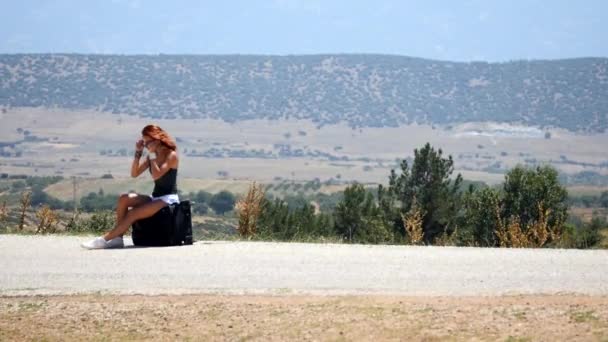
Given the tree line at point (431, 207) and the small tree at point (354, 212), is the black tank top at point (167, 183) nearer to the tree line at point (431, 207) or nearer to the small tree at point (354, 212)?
the tree line at point (431, 207)

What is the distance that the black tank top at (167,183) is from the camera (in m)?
14.1

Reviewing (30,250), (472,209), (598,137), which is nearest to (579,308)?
(30,250)

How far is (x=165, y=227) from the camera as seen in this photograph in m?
14.1

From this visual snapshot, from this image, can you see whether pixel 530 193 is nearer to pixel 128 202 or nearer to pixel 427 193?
pixel 427 193

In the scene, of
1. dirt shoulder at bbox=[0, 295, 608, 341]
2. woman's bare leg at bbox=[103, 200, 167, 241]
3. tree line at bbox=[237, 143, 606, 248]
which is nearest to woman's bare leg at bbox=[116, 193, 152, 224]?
woman's bare leg at bbox=[103, 200, 167, 241]

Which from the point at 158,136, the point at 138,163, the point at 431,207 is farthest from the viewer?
the point at 431,207

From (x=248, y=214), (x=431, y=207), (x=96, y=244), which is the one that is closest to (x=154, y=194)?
(x=96, y=244)

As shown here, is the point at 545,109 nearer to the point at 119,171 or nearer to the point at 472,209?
the point at 119,171

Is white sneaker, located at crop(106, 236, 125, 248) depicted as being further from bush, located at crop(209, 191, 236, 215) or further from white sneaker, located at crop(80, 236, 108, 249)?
bush, located at crop(209, 191, 236, 215)

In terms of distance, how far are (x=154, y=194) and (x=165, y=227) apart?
0.49 m

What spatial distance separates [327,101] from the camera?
639 feet

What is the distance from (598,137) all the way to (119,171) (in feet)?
265

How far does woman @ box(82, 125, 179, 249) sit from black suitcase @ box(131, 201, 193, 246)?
0.10 metres

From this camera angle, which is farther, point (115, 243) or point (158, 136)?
point (158, 136)
